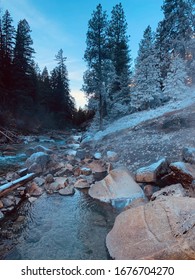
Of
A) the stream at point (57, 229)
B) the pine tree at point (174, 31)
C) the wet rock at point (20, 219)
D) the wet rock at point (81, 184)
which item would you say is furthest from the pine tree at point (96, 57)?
the wet rock at point (20, 219)

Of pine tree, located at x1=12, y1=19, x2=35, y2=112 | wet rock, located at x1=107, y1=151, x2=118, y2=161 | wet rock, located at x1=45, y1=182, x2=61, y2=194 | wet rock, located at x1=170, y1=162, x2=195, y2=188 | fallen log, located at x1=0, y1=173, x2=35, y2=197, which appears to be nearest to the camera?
wet rock, located at x1=170, y1=162, x2=195, y2=188

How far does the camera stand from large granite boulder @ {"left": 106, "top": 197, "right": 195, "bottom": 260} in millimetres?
2580

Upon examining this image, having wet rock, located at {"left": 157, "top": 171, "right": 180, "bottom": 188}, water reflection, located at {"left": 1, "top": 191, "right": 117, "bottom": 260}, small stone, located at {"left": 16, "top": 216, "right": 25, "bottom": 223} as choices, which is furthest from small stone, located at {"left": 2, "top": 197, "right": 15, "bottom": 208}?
wet rock, located at {"left": 157, "top": 171, "right": 180, "bottom": 188}

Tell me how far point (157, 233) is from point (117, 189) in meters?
2.43

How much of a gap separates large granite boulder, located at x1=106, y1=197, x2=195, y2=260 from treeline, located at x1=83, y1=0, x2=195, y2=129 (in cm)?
1341

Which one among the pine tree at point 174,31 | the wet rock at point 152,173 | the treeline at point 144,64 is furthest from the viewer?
the pine tree at point 174,31

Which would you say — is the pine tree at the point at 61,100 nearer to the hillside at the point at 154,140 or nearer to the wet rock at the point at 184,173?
the hillside at the point at 154,140

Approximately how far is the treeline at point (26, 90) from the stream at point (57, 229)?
12891 mm

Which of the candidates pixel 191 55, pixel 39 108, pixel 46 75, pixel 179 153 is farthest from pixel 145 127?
pixel 46 75

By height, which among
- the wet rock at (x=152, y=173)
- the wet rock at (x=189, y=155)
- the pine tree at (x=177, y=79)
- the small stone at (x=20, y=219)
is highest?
the pine tree at (x=177, y=79)

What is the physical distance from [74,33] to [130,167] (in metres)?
4.65

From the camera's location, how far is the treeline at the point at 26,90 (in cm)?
1983

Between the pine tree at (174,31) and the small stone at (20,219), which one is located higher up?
the pine tree at (174,31)

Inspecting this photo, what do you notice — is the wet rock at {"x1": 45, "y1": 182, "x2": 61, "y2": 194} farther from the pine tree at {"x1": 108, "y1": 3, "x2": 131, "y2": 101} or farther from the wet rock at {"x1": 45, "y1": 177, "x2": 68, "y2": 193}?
the pine tree at {"x1": 108, "y1": 3, "x2": 131, "y2": 101}
